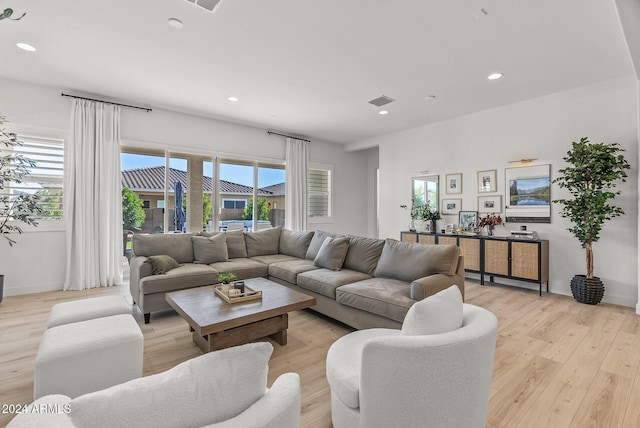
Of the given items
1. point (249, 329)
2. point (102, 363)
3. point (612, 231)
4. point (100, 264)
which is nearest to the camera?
point (102, 363)

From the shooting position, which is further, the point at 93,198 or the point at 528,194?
the point at 528,194

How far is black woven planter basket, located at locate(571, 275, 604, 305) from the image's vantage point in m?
3.73

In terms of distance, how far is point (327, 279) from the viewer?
10.7 feet

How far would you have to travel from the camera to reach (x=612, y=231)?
3.87 metres

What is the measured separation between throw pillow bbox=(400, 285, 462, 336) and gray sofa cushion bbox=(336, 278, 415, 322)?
3.62 ft

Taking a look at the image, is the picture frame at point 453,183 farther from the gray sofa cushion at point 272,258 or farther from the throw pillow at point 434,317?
the throw pillow at point 434,317

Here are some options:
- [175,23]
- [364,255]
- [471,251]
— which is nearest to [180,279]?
[364,255]

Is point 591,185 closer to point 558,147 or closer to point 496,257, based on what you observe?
point 558,147

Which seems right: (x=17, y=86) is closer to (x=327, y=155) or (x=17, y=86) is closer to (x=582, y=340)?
(x=327, y=155)

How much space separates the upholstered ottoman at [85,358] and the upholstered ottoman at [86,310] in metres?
0.16

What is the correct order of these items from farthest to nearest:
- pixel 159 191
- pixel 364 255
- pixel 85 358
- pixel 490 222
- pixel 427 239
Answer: pixel 427 239
pixel 159 191
pixel 490 222
pixel 364 255
pixel 85 358

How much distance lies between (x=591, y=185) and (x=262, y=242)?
4630 mm

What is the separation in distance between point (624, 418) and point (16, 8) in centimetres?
535

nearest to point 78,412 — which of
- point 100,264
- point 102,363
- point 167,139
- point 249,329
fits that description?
point 102,363
